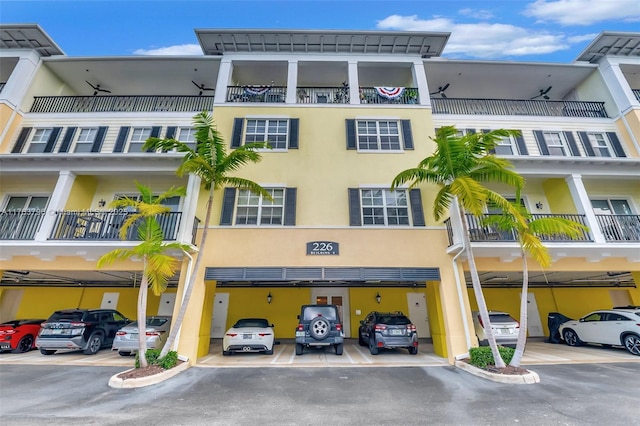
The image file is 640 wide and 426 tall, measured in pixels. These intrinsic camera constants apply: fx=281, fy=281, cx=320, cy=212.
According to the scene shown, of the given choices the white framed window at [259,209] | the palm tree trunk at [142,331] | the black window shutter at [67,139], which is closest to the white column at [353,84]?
the white framed window at [259,209]

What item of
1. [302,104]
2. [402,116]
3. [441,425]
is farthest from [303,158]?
[441,425]

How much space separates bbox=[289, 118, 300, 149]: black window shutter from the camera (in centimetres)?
1210

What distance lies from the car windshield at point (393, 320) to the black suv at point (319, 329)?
5.99 feet

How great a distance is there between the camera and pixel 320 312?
10.5m

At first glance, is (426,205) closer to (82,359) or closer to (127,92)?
(82,359)

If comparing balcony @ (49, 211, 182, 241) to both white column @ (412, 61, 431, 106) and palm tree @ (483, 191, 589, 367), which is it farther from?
white column @ (412, 61, 431, 106)

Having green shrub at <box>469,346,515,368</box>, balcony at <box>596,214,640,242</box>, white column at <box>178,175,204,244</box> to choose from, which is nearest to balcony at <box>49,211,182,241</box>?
white column at <box>178,175,204,244</box>

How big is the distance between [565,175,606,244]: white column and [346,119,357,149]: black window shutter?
29.3ft

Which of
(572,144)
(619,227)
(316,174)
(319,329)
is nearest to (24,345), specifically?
(319,329)

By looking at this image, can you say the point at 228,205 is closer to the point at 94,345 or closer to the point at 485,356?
the point at 94,345

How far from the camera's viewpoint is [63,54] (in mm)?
14109

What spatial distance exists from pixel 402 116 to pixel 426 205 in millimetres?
4483

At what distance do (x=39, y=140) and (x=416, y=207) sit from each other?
17092 mm

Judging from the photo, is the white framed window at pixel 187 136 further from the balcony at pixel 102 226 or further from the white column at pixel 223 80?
the balcony at pixel 102 226
